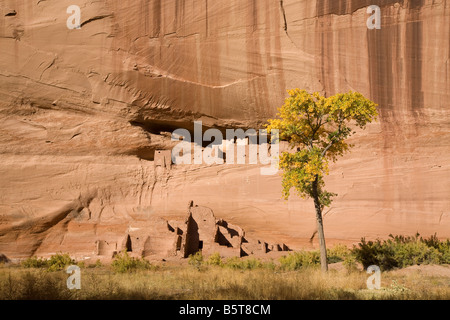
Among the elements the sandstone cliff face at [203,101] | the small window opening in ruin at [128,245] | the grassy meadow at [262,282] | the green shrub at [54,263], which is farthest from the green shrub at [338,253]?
the green shrub at [54,263]

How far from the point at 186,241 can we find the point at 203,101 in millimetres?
6564

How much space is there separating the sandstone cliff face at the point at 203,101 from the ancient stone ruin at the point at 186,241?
4.66ft

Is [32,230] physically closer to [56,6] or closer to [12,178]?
[12,178]

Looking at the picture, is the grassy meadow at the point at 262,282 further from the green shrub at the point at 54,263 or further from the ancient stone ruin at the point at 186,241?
the ancient stone ruin at the point at 186,241

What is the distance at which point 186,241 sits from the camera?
55.0 feet

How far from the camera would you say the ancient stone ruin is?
1666 centimetres

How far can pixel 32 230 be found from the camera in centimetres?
1877

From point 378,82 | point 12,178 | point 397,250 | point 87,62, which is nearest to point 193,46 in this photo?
point 87,62

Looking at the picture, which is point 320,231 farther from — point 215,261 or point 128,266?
point 128,266

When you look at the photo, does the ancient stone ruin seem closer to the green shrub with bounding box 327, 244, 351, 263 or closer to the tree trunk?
the green shrub with bounding box 327, 244, 351, 263

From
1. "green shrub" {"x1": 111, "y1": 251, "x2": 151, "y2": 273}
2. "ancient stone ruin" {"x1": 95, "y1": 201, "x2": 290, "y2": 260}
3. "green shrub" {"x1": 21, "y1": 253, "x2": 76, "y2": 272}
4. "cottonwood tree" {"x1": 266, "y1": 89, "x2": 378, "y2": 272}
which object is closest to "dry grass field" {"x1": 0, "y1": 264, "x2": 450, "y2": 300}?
"green shrub" {"x1": 111, "y1": 251, "x2": 151, "y2": 273}

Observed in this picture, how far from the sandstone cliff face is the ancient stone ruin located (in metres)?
1.42

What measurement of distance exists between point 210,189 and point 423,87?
10106mm

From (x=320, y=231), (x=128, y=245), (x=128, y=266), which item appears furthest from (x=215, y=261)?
(x=320, y=231)
